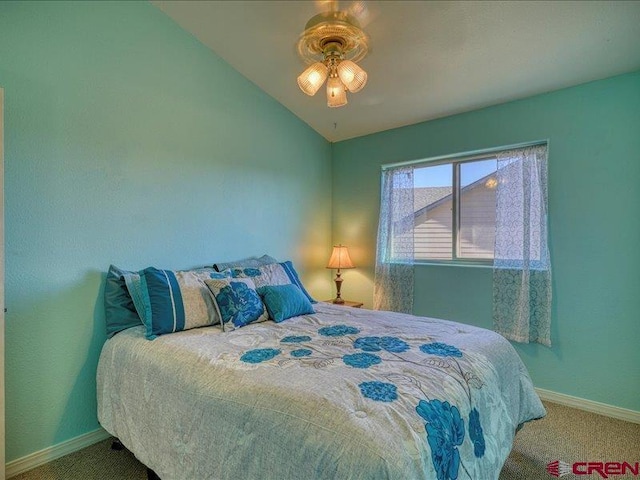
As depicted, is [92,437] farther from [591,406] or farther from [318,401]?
[591,406]

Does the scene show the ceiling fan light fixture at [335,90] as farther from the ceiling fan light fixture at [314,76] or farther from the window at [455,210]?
the window at [455,210]

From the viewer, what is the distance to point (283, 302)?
90.0 inches

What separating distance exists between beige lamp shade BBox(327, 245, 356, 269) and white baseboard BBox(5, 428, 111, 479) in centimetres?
231

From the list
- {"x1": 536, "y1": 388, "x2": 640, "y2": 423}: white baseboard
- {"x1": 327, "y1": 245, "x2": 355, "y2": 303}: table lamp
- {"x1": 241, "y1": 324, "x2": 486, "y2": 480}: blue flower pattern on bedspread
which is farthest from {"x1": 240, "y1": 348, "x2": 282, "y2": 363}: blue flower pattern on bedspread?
{"x1": 536, "y1": 388, "x2": 640, "y2": 423}: white baseboard

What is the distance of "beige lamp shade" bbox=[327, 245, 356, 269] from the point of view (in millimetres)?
3584

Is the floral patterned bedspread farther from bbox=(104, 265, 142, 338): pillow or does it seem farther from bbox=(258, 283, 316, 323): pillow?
bbox=(258, 283, 316, 323): pillow

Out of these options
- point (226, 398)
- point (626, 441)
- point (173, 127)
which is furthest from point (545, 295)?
point (173, 127)

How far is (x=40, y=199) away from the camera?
75.1 inches

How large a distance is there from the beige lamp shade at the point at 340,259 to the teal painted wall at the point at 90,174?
1.06m

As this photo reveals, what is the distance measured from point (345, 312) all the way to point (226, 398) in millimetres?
1267

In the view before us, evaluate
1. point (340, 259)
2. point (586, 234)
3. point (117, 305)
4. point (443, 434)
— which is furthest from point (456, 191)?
point (117, 305)

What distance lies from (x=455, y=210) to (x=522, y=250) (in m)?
0.70

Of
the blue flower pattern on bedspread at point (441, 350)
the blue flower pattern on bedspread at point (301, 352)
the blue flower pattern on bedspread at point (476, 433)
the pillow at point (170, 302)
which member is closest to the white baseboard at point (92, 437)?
the pillow at point (170, 302)

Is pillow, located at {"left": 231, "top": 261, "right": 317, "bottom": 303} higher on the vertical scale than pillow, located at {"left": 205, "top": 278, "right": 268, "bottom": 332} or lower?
higher
